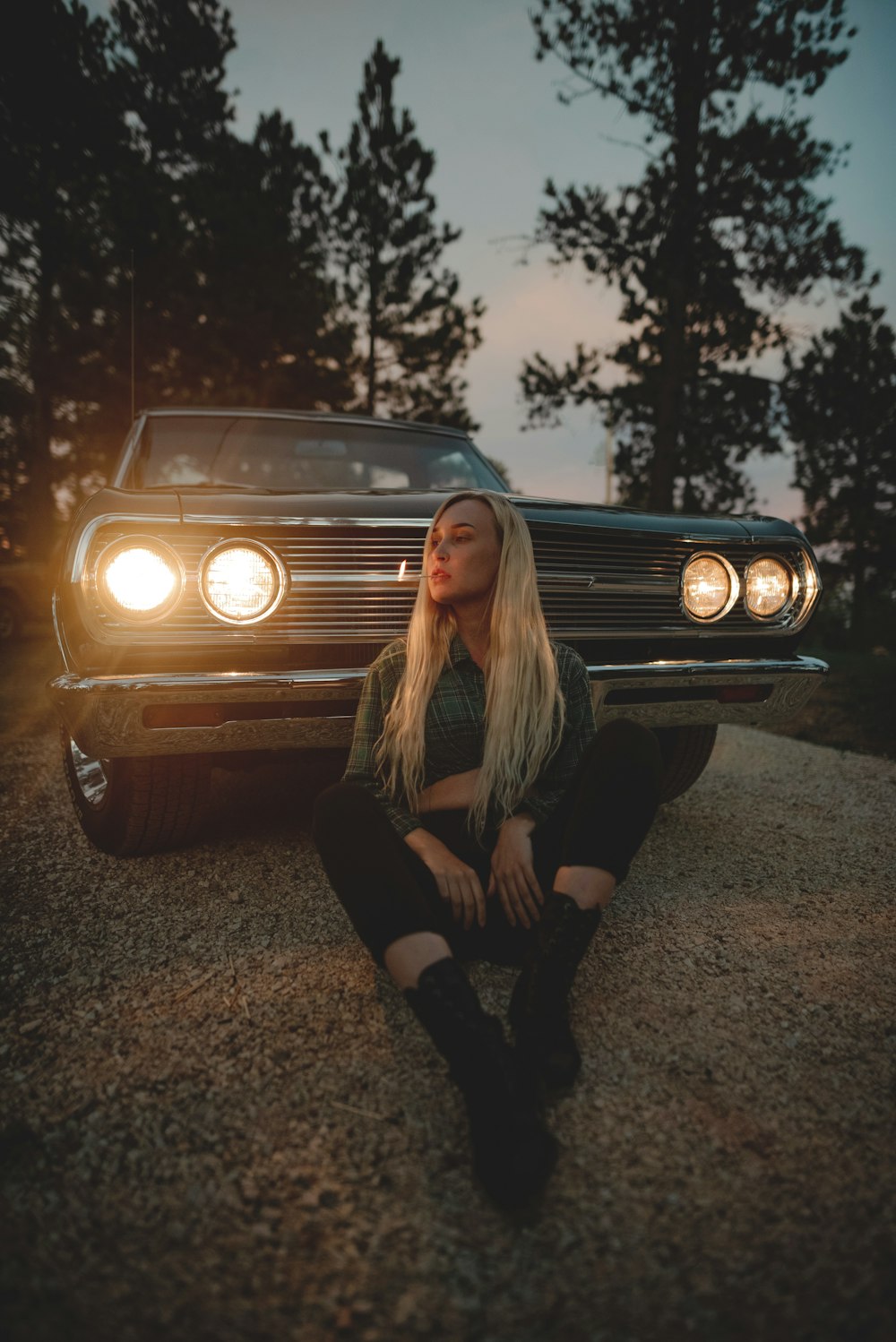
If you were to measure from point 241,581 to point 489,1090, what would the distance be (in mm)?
1348

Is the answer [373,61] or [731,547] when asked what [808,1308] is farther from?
[373,61]

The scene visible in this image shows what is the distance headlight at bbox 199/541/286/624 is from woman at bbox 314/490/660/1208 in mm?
388

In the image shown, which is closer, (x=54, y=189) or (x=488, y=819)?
(x=488, y=819)

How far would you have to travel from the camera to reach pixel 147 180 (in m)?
12.6

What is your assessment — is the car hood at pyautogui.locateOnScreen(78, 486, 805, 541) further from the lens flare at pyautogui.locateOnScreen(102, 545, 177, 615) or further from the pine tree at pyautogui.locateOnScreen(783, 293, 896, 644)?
the pine tree at pyautogui.locateOnScreen(783, 293, 896, 644)

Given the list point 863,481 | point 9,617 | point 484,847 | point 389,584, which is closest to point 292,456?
point 389,584

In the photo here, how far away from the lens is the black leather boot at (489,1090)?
108 cm

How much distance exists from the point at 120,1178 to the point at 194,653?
1.14 metres

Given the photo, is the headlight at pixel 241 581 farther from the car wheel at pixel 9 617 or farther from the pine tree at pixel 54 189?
the pine tree at pixel 54 189

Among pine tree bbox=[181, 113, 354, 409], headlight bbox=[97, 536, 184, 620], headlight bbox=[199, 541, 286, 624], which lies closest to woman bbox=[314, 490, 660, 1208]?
headlight bbox=[199, 541, 286, 624]

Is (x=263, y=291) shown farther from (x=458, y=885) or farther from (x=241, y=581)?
(x=458, y=885)

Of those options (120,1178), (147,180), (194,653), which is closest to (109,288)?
(147,180)

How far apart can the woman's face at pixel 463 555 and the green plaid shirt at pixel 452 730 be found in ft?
0.50

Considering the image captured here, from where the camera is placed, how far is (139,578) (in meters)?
1.88
